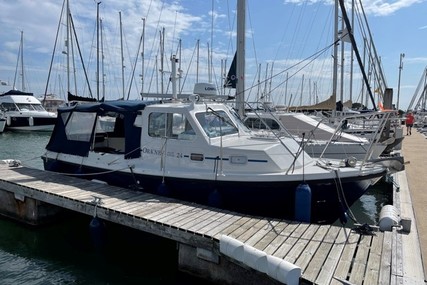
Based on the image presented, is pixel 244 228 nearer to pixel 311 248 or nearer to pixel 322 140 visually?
pixel 311 248

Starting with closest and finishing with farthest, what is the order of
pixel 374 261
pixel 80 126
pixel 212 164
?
pixel 374 261
pixel 212 164
pixel 80 126

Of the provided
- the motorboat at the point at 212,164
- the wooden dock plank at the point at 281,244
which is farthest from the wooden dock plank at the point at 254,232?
the motorboat at the point at 212,164

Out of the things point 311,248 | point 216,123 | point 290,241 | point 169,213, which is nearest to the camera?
point 311,248

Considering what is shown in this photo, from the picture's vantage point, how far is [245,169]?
22.4 feet

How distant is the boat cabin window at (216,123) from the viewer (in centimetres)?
744

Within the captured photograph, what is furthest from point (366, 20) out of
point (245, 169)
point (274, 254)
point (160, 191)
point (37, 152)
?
point (37, 152)

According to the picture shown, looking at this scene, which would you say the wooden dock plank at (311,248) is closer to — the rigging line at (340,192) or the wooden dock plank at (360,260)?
the wooden dock plank at (360,260)

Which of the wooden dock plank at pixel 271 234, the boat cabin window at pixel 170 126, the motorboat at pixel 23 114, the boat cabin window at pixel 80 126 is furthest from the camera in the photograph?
the motorboat at pixel 23 114

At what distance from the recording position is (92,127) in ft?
28.7

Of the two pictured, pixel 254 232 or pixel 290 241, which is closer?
pixel 290 241

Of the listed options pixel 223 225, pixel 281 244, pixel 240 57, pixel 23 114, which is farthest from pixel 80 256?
pixel 23 114

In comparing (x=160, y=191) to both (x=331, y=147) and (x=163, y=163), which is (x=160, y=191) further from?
(x=331, y=147)

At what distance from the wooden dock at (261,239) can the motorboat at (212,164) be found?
443 millimetres

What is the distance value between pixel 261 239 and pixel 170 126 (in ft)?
10.7
